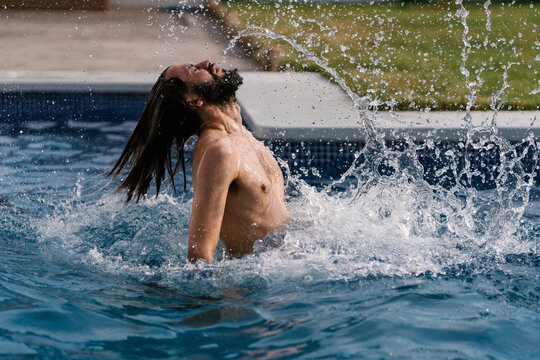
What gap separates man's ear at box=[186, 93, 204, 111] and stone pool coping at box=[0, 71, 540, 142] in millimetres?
2057

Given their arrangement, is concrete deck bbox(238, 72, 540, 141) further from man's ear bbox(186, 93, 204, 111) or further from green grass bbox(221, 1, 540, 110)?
man's ear bbox(186, 93, 204, 111)

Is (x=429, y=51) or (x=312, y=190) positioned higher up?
(x=429, y=51)

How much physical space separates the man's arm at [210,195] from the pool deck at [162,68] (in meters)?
2.37

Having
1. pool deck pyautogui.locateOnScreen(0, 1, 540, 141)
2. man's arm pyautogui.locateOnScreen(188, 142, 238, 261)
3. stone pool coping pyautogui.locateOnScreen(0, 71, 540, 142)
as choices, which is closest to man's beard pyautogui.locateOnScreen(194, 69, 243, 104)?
man's arm pyautogui.locateOnScreen(188, 142, 238, 261)

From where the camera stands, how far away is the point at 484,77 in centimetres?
796

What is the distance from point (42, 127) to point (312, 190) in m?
3.51

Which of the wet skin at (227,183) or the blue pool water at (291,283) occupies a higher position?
the wet skin at (227,183)

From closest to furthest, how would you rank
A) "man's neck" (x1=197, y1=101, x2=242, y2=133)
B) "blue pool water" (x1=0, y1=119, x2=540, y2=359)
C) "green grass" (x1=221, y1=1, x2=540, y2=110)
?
"blue pool water" (x1=0, y1=119, x2=540, y2=359)
"man's neck" (x1=197, y1=101, x2=242, y2=133)
"green grass" (x1=221, y1=1, x2=540, y2=110)

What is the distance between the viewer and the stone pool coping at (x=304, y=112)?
17.4 ft

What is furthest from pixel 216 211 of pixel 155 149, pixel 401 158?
pixel 401 158

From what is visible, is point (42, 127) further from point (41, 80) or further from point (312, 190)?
point (312, 190)

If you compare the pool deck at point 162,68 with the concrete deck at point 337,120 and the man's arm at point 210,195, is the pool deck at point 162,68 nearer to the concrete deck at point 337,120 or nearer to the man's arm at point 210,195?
the concrete deck at point 337,120

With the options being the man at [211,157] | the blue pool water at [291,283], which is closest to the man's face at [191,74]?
the man at [211,157]

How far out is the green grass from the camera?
23.4 feet
